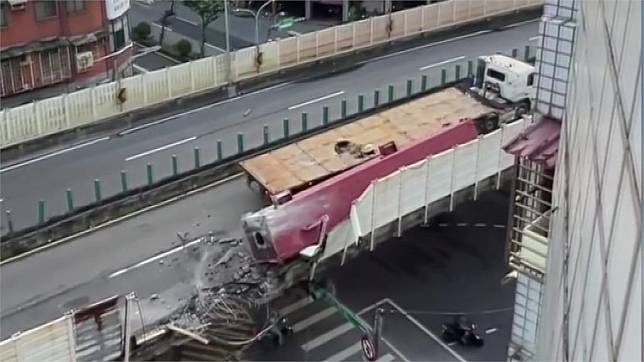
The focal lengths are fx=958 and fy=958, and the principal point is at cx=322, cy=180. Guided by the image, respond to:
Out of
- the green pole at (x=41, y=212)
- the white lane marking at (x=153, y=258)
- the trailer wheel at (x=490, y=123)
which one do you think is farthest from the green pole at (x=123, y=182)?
the trailer wheel at (x=490, y=123)

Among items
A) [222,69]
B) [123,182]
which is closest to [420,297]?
[123,182]

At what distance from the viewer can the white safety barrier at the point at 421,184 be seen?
79.5 ft

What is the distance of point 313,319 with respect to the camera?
26062 millimetres

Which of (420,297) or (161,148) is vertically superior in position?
(161,148)

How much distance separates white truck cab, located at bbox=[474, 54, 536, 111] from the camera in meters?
32.6

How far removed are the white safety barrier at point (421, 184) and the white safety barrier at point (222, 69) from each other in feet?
43.4

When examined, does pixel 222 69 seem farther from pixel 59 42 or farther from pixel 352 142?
pixel 352 142

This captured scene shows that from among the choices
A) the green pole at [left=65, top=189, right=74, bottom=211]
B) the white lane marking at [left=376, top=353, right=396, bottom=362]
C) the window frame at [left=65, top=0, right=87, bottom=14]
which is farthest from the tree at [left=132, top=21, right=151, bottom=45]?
the white lane marking at [left=376, top=353, right=396, bottom=362]

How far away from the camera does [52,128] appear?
32812 mm

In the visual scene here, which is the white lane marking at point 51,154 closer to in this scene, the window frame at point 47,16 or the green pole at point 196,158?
the green pole at point 196,158

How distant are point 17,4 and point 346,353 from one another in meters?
19.5

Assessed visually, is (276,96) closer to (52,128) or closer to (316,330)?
(52,128)

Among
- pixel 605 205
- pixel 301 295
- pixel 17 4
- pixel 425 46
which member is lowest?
pixel 301 295

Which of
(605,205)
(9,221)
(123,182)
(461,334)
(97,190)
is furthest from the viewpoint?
(123,182)
